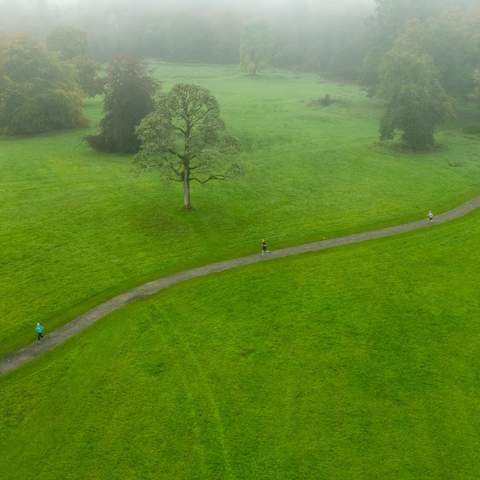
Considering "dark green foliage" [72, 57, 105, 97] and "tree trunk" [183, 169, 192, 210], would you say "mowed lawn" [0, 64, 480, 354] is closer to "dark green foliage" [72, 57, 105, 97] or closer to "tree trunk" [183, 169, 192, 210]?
"tree trunk" [183, 169, 192, 210]

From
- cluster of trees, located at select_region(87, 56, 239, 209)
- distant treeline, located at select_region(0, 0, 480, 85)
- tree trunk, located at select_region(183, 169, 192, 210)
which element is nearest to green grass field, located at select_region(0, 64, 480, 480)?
tree trunk, located at select_region(183, 169, 192, 210)

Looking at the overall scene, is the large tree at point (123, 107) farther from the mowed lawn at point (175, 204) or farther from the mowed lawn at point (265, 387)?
the mowed lawn at point (265, 387)

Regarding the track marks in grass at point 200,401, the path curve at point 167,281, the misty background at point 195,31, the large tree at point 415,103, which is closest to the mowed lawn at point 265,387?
the track marks in grass at point 200,401

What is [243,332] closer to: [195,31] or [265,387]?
[265,387]

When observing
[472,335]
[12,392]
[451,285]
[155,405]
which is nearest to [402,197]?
[451,285]

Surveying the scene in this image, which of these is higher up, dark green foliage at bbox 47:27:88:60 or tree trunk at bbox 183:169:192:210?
dark green foliage at bbox 47:27:88:60

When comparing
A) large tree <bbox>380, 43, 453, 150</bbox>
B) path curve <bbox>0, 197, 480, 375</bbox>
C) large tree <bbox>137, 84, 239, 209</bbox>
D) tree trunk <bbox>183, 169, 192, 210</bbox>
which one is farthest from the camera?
large tree <bbox>380, 43, 453, 150</bbox>

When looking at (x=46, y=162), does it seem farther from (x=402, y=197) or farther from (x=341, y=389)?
(x=341, y=389)
